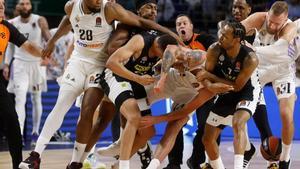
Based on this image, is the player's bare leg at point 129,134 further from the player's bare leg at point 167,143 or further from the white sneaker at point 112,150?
the white sneaker at point 112,150

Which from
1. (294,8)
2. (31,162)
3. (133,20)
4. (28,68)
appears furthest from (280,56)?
(294,8)

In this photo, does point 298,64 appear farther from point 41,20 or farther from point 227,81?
point 227,81

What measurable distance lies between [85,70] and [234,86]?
1.65m

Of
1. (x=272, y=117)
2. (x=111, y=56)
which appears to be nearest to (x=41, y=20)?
(x=272, y=117)

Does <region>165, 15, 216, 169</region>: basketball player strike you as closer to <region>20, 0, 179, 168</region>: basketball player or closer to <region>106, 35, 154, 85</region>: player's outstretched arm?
<region>20, 0, 179, 168</region>: basketball player

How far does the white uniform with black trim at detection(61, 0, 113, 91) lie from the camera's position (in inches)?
304

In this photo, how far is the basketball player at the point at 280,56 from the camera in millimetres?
8109

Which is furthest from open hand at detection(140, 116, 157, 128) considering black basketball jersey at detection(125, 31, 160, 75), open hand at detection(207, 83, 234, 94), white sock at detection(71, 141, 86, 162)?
white sock at detection(71, 141, 86, 162)

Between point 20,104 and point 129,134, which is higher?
point 129,134

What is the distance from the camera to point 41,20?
1215 centimetres

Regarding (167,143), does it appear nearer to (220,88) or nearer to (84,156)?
(220,88)

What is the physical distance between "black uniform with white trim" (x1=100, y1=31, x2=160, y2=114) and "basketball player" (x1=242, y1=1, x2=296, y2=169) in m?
1.43

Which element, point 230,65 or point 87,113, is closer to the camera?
point 230,65

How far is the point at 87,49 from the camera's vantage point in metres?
7.82
